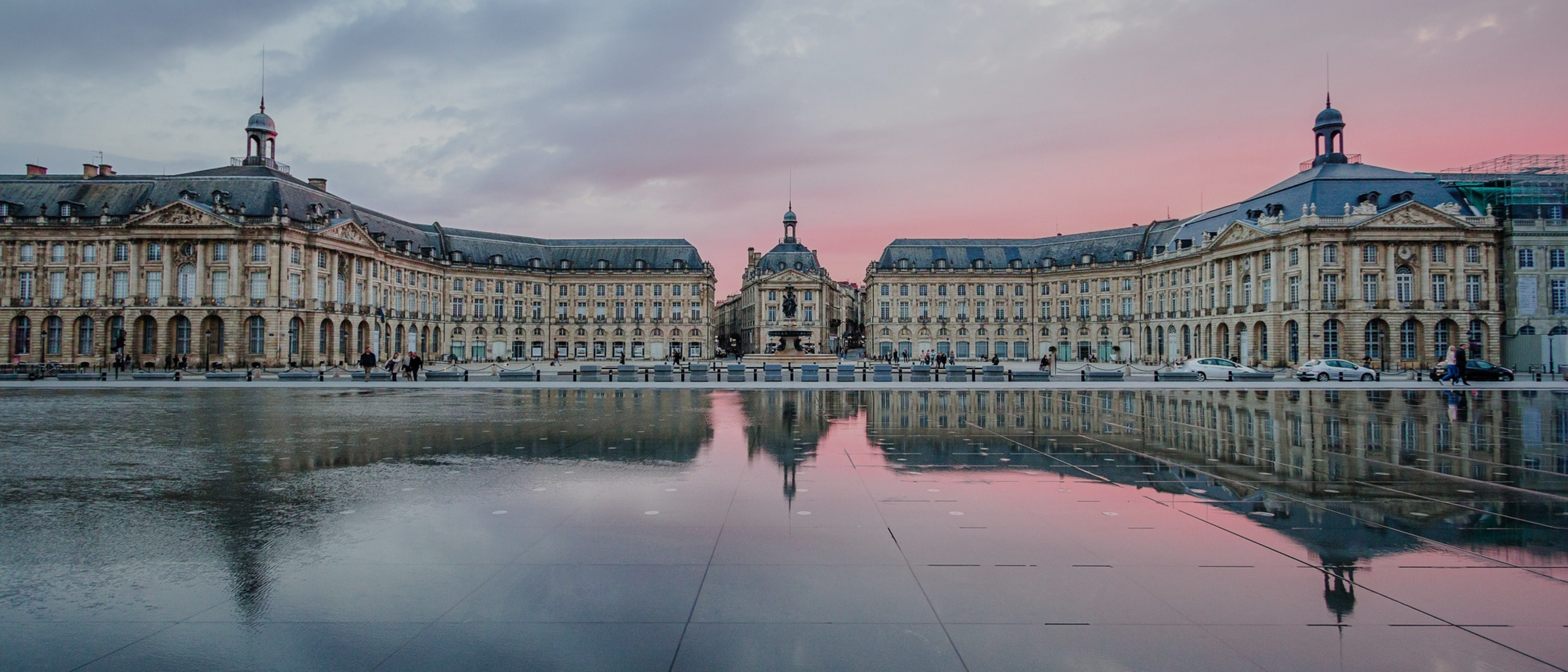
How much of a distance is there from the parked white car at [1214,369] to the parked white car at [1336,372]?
10.4 ft

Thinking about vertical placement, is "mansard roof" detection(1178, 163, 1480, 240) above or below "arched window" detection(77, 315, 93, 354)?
above

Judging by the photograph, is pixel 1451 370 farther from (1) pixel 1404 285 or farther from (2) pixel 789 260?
(2) pixel 789 260

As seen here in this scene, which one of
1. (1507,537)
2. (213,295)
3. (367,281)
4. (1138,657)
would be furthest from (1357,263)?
(213,295)

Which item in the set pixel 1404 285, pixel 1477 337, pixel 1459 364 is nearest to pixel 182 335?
pixel 1459 364

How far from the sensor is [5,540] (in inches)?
300

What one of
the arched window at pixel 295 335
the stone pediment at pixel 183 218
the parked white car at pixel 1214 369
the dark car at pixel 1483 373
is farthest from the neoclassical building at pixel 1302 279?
the stone pediment at pixel 183 218

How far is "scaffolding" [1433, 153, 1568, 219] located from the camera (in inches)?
2420

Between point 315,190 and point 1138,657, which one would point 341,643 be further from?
point 315,190

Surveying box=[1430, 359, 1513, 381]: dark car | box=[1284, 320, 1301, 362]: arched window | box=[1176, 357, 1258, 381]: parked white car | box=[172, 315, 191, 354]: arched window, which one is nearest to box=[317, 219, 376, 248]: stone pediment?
box=[172, 315, 191, 354]: arched window

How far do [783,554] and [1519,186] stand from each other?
8480 cm

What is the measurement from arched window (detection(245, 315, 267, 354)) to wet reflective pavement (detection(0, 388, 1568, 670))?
56601mm

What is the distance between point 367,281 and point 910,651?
8044 cm

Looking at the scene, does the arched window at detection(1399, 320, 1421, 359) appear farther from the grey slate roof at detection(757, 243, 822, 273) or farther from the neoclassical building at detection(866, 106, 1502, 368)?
the grey slate roof at detection(757, 243, 822, 273)

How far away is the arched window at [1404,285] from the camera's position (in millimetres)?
61625
